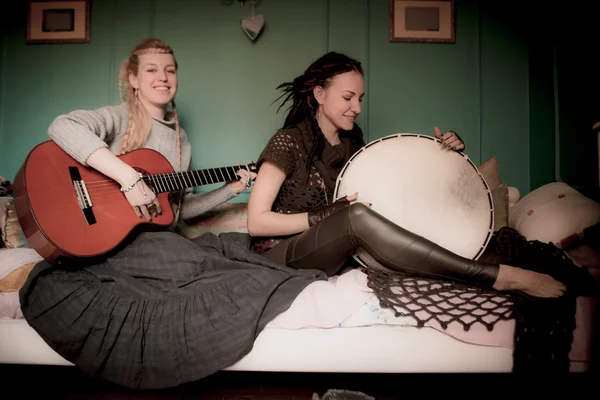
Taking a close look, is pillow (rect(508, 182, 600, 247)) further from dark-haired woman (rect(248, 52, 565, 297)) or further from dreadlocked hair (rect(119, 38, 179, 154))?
dreadlocked hair (rect(119, 38, 179, 154))

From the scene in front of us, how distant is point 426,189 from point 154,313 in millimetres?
1120

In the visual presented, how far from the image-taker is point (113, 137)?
1.76m

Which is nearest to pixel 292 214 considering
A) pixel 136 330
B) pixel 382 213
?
pixel 382 213

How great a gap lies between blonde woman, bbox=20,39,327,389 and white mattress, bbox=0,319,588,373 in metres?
0.08

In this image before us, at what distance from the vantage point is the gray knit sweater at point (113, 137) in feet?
4.83

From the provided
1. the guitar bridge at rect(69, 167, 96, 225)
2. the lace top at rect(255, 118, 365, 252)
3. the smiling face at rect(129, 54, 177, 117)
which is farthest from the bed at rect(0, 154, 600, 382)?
the smiling face at rect(129, 54, 177, 117)

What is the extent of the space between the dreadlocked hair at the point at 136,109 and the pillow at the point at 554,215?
1823 mm

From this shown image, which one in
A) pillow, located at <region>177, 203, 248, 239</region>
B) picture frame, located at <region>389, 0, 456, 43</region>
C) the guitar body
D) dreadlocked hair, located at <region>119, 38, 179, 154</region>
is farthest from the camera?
picture frame, located at <region>389, 0, 456, 43</region>

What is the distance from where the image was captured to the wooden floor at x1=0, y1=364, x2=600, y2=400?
1.49 metres

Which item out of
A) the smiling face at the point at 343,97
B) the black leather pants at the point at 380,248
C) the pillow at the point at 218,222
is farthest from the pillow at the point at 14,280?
the smiling face at the point at 343,97

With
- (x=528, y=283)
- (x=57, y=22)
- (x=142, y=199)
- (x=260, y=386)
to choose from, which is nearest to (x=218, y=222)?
(x=142, y=199)

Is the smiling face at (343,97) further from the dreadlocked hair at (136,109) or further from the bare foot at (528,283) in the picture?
the bare foot at (528,283)

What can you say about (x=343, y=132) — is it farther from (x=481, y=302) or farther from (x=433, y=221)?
(x=481, y=302)

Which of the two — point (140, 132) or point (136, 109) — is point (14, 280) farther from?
point (136, 109)
